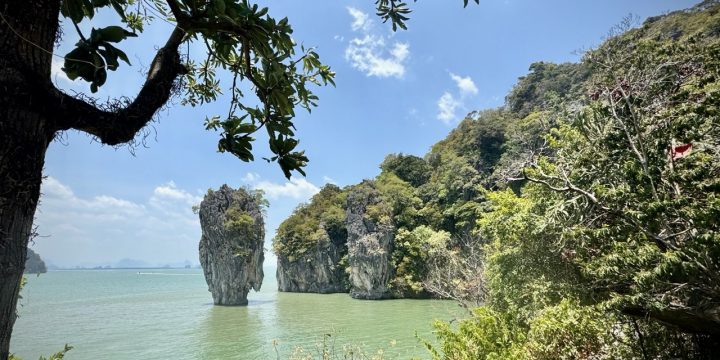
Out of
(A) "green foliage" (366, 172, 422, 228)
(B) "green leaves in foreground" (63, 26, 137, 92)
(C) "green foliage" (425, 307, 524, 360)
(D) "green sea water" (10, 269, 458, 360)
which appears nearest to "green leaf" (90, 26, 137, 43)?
(B) "green leaves in foreground" (63, 26, 137, 92)

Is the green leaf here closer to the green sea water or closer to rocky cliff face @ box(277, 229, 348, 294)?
the green sea water

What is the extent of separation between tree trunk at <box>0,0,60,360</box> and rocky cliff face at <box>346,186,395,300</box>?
30783 mm

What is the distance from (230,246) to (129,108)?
1163 inches

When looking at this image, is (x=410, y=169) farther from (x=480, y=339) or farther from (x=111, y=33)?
(x=111, y=33)

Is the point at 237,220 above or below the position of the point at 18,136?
above

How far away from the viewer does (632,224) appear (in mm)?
4793

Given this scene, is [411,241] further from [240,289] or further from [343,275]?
[240,289]

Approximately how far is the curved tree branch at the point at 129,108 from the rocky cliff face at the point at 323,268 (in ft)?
120

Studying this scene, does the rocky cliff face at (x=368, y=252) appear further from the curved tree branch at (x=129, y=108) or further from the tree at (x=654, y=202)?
the curved tree branch at (x=129, y=108)

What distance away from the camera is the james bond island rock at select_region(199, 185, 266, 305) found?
A: 1126 inches

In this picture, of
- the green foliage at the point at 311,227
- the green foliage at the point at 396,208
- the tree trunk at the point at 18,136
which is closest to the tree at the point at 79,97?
the tree trunk at the point at 18,136

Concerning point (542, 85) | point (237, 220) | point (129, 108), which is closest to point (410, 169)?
point (542, 85)

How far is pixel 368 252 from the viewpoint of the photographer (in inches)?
1234

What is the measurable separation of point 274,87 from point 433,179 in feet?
127
